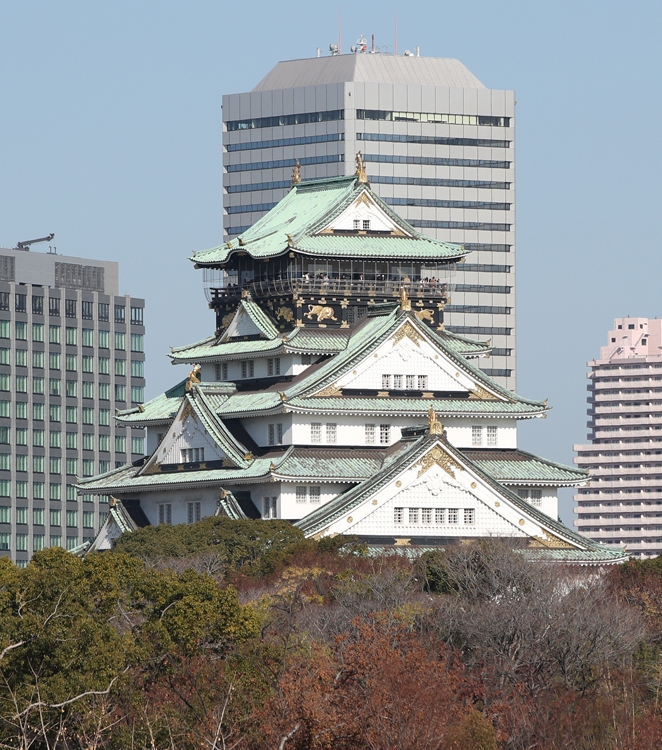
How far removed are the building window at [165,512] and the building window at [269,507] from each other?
7065 millimetres

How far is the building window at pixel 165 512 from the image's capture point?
366 ft

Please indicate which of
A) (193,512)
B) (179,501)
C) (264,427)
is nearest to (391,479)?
(264,427)

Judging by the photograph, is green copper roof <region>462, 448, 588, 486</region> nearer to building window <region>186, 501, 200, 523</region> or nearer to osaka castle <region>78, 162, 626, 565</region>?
osaka castle <region>78, 162, 626, 565</region>

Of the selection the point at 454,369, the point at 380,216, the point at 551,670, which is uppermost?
the point at 380,216

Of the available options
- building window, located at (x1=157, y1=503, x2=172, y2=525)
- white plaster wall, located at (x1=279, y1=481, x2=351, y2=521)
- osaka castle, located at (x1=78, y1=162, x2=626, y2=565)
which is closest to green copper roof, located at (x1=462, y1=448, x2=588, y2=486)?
osaka castle, located at (x1=78, y1=162, x2=626, y2=565)

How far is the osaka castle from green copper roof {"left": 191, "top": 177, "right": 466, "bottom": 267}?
0.13m

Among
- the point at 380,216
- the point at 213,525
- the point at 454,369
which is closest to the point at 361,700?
the point at 213,525

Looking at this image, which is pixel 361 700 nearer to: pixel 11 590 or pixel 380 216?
pixel 11 590

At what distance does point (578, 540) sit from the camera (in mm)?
105688

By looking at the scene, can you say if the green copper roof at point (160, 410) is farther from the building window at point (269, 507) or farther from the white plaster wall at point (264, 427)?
the building window at point (269, 507)

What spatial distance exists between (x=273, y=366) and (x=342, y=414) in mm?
6958

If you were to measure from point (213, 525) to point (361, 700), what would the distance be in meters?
43.4

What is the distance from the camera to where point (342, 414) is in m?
108

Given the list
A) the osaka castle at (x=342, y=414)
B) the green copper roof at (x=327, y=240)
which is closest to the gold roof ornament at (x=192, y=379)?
the osaka castle at (x=342, y=414)
